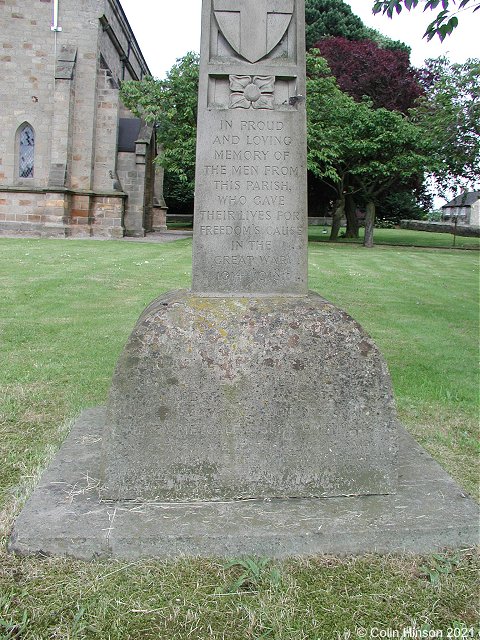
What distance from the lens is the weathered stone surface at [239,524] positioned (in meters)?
2.69

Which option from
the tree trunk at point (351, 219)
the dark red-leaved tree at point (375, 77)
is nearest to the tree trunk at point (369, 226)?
the tree trunk at point (351, 219)

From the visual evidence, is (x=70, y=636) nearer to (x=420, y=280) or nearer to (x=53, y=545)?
(x=53, y=545)

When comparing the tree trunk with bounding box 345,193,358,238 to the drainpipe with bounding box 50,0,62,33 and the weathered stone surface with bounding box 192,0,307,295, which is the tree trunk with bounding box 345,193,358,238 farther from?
the weathered stone surface with bounding box 192,0,307,295

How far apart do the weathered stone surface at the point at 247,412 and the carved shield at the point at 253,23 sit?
1.55m

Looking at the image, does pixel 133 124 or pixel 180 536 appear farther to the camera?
pixel 133 124

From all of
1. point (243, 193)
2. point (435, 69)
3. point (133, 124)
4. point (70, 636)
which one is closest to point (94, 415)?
point (243, 193)

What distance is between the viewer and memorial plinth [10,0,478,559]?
2801 mm

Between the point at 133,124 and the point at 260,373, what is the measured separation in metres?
26.0

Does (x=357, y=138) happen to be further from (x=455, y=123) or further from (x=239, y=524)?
(x=239, y=524)

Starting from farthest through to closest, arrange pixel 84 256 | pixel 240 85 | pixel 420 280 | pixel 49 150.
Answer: pixel 49 150
pixel 84 256
pixel 420 280
pixel 240 85

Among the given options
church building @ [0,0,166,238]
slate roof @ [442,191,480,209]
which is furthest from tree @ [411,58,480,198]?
slate roof @ [442,191,480,209]

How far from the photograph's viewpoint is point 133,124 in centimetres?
2697

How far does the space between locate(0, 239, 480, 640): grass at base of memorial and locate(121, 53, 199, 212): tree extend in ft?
44.4

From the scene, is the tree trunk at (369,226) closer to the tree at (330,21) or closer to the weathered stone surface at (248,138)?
the tree at (330,21)
